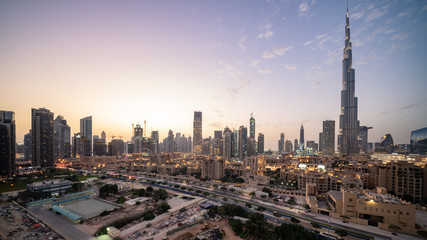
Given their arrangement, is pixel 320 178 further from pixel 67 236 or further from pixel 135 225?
pixel 67 236

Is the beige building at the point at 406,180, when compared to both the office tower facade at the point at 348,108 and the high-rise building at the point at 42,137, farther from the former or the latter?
the office tower facade at the point at 348,108

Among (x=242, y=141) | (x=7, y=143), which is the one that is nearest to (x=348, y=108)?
(x=242, y=141)

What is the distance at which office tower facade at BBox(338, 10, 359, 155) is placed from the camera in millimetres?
170000

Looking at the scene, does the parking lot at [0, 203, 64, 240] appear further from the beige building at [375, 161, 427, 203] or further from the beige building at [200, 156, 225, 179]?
the beige building at [375, 161, 427, 203]

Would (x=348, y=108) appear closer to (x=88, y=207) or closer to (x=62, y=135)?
(x=88, y=207)

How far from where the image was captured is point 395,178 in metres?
45.3

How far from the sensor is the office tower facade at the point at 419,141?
103 m

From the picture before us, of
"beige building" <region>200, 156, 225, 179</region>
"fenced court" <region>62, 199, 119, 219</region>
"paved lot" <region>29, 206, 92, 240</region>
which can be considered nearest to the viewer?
"paved lot" <region>29, 206, 92, 240</region>

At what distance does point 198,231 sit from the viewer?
1188 inches

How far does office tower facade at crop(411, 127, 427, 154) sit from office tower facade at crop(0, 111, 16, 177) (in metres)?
189

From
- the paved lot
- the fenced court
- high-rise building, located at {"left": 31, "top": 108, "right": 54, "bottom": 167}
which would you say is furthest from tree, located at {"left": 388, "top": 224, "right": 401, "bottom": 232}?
high-rise building, located at {"left": 31, "top": 108, "right": 54, "bottom": 167}

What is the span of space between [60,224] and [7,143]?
5755 centimetres

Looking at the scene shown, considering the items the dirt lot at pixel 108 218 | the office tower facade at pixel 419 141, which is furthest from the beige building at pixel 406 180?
the office tower facade at pixel 419 141

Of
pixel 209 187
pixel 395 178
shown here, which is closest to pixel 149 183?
pixel 209 187
